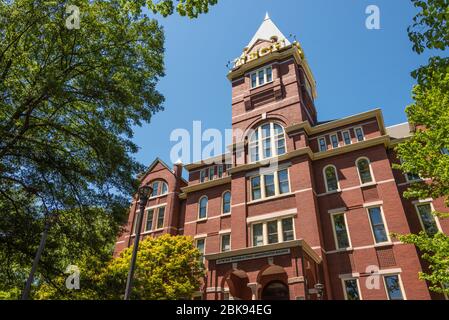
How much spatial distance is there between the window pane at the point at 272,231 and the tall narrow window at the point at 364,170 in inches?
274

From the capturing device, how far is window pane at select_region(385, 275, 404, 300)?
17714mm

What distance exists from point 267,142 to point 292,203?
632 centimetres

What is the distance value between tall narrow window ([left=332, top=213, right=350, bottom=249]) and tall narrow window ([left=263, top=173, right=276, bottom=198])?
477cm

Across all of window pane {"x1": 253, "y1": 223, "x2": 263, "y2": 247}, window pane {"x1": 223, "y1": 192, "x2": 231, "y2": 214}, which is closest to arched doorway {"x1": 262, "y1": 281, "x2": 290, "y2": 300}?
window pane {"x1": 253, "y1": 223, "x2": 263, "y2": 247}

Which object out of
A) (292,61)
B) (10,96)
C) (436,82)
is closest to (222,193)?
(292,61)

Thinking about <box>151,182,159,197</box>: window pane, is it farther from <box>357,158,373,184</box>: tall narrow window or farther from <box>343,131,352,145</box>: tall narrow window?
<box>357,158,373,184</box>: tall narrow window

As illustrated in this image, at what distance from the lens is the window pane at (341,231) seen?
20578mm

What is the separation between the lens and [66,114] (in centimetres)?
1264

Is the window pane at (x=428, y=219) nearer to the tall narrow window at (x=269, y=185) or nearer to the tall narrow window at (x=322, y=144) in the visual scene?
the tall narrow window at (x=322, y=144)

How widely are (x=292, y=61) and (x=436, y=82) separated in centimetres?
2353

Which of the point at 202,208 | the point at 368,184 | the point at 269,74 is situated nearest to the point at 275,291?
the point at 368,184

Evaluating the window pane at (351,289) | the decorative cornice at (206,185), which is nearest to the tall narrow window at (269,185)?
the decorative cornice at (206,185)

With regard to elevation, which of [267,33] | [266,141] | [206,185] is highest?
[267,33]

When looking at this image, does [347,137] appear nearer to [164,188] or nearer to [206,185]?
[206,185]
